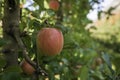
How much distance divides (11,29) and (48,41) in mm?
135

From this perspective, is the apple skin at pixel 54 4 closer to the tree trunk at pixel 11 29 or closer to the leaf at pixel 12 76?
the tree trunk at pixel 11 29

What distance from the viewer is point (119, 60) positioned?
105cm

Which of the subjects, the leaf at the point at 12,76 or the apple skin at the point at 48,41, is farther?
the apple skin at the point at 48,41

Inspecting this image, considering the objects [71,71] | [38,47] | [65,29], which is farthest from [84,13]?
[38,47]

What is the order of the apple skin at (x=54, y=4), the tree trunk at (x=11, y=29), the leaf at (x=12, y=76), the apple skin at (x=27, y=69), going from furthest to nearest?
the apple skin at (x=54, y=4) → the apple skin at (x=27, y=69) → the tree trunk at (x=11, y=29) → the leaf at (x=12, y=76)

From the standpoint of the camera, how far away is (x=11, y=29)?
1.15m

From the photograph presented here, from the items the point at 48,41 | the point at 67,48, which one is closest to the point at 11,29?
the point at 48,41

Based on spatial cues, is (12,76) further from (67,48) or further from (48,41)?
(67,48)

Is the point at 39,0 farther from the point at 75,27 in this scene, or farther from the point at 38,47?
the point at 75,27

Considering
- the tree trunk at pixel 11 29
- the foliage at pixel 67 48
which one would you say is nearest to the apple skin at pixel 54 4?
the foliage at pixel 67 48

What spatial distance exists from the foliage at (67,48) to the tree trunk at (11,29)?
4 cm

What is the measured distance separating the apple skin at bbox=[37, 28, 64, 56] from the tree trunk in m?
0.09

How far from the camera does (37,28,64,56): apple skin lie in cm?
119

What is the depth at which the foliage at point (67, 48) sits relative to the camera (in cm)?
123
